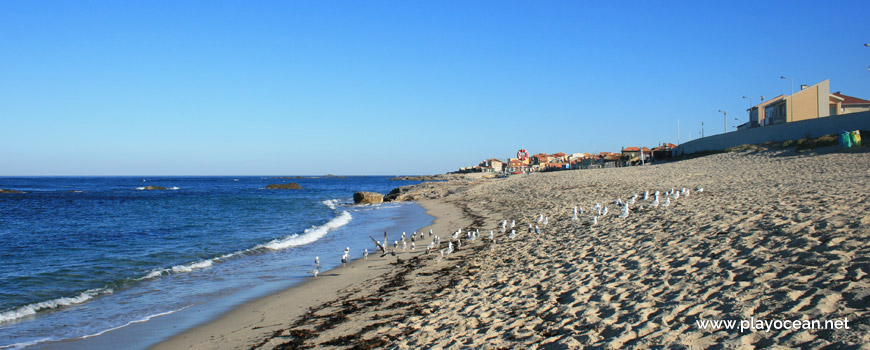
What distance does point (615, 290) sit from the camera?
6352 mm

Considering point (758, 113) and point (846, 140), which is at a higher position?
point (758, 113)

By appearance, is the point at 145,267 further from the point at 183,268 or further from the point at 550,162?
the point at 550,162

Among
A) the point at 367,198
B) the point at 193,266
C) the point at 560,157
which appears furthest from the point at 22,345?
the point at 560,157

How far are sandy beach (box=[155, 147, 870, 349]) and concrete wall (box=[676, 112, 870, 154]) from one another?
936 inches

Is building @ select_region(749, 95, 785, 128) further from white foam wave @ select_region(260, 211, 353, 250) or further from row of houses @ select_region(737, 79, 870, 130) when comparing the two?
white foam wave @ select_region(260, 211, 353, 250)

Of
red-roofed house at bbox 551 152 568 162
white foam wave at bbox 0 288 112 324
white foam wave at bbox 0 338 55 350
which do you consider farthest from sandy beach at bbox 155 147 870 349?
red-roofed house at bbox 551 152 568 162

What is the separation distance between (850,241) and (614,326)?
3754 mm

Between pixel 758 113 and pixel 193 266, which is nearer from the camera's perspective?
pixel 193 266

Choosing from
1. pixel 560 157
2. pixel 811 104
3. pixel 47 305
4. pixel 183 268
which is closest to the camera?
pixel 47 305

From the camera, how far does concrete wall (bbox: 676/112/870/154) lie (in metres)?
30.4

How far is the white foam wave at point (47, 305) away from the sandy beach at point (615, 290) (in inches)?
133

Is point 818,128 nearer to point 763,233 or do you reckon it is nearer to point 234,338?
point 763,233

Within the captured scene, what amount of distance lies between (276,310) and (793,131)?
38114 mm

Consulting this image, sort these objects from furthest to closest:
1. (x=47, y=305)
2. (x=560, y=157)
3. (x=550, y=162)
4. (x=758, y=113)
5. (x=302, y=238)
A: (x=560, y=157)
(x=550, y=162)
(x=758, y=113)
(x=302, y=238)
(x=47, y=305)
